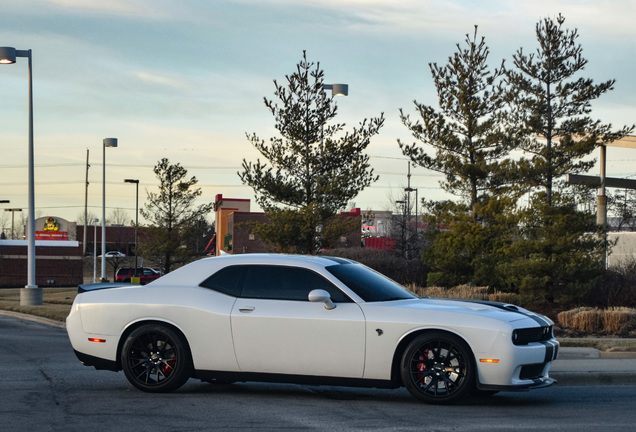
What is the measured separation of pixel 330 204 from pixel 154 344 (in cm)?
1628

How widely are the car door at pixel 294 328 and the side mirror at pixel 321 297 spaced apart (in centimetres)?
9

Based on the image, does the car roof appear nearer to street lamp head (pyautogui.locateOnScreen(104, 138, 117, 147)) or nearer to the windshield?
the windshield

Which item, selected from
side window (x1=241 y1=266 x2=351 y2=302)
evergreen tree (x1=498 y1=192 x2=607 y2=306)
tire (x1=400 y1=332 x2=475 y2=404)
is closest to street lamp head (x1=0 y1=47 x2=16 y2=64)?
evergreen tree (x1=498 y1=192 x2=607 y2=306)

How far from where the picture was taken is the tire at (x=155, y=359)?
28.2 ft

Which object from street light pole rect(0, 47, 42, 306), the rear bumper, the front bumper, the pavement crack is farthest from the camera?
street light pole rect(0, 47, 42, 306)

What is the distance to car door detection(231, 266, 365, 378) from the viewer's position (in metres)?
8.09

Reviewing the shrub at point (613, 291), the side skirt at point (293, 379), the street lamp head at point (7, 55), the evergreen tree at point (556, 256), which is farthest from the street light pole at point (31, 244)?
the side skirt at point (293, 379)

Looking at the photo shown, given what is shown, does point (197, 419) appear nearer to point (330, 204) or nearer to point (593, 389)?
point (593, 389)

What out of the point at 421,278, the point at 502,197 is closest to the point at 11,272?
the point at 421,278

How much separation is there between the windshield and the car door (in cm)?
17

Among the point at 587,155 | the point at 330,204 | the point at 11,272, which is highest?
the point at 587,155

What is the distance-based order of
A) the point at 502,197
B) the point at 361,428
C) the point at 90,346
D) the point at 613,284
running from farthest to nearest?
the point at 502,197, the point at 613,284, the point at 90,346, the point at 361,428

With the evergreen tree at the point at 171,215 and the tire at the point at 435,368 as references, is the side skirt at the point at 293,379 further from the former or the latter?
the evergreen tree at the point at 171,215

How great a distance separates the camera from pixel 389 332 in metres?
8.00
